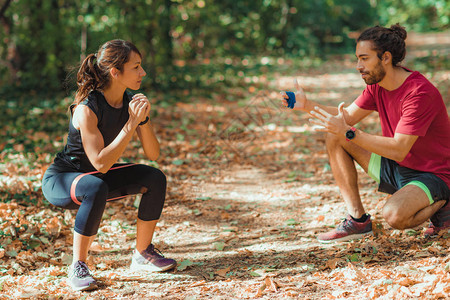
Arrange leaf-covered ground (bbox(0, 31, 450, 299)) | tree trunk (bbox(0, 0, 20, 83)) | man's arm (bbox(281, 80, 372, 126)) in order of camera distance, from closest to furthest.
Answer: leaf-covered ground (bbox(0, 31, 450, 299)), man's arm (bbox(281, 80, 372, 126)), tree trunk (bbox(0, 0, 20, 83))

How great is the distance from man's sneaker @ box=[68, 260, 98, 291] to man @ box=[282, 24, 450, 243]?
1.64 metres

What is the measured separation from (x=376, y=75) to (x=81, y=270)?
228 centimetres

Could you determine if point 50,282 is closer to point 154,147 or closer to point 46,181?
point 46,181

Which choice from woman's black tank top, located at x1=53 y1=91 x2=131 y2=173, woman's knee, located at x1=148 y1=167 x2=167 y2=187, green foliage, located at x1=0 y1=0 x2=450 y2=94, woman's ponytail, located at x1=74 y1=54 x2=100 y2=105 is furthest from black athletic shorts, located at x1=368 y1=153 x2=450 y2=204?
green foliage, located at x1=0 y1=0 x2=450 y2=94

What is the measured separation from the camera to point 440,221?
3.35m

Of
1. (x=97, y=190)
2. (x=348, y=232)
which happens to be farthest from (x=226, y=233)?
(x=97, y=190)

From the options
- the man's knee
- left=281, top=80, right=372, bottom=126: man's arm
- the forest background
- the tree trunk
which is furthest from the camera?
the tree trunk

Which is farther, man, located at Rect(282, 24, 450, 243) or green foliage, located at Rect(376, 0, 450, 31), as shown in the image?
green foliage, located at Rect(376, 0, 450, 31)

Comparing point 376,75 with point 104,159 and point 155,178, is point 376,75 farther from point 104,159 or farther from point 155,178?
point 104,159

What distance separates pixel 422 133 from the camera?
123 inches

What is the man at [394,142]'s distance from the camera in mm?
3123

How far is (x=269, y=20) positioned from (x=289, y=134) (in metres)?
9.87

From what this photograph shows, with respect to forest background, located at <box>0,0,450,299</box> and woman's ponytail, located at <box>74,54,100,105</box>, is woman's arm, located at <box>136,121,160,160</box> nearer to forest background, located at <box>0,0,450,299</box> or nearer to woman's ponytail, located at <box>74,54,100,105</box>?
woman's ponytail, located at <box>74,54,100,105</box>

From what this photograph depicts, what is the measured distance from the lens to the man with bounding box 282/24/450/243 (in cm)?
→ 312
